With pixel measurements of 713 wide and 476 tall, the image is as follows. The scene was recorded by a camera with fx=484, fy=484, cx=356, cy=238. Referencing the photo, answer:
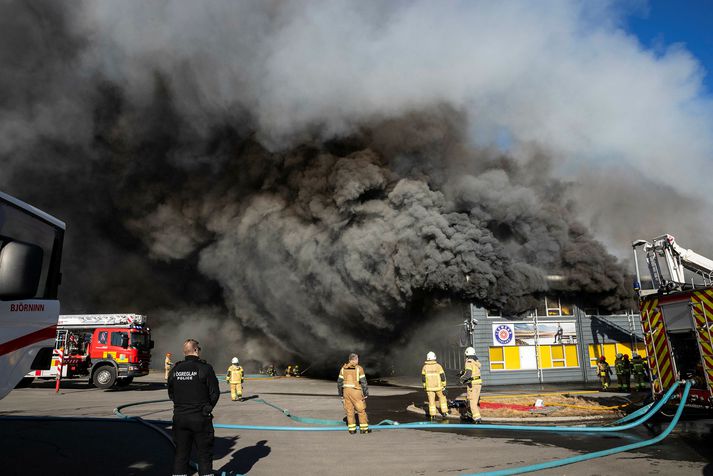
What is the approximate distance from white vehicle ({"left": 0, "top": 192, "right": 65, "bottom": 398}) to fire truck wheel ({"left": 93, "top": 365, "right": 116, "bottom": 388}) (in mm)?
13945

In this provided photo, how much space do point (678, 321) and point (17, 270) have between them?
9845 millimetres

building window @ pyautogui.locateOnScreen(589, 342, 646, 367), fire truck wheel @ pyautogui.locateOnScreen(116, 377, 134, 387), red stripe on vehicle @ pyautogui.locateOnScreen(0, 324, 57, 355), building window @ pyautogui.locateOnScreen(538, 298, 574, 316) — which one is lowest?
fire truck wheel @ pyautogui.locateOnScreen(116, 377, 134, 387)

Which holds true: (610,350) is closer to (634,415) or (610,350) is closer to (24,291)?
(634,415)

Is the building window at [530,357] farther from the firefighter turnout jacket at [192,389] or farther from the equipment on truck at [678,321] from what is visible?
the firefighter turnout jacket at [192,389]

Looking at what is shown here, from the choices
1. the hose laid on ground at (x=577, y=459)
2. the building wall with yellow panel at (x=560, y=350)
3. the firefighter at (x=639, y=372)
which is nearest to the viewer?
the hose laid on ground at (x=577, y=459)

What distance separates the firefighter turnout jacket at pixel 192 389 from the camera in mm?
4559

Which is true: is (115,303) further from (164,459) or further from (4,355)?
(4,355)

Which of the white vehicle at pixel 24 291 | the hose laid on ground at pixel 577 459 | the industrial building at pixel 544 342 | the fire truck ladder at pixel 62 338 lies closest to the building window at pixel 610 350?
the industrial building at pixel 544 342

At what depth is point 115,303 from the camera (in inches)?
1094

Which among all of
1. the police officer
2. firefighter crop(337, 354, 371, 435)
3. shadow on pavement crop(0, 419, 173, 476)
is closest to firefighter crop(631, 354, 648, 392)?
firefighter crop(337, 354, 371, 435)

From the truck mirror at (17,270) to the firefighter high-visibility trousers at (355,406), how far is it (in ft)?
17.2

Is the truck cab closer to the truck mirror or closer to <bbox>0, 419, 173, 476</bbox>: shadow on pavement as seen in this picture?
<bbox>0, 419, 173, 476</bbox>: shadow on pavement

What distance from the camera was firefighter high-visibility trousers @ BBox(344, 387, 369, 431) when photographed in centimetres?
786

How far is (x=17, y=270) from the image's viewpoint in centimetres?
381
